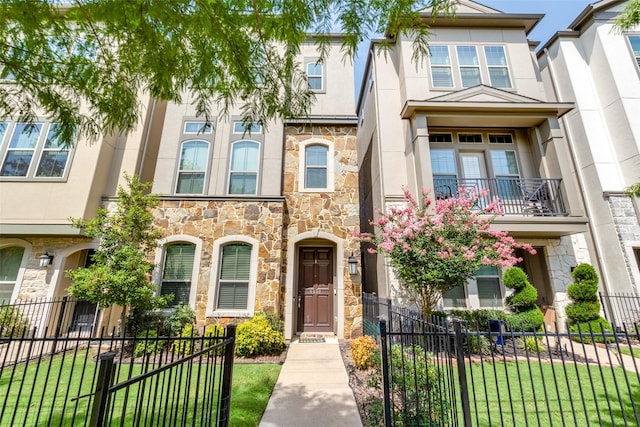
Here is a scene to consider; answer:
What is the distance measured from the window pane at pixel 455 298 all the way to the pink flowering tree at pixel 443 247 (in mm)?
1638

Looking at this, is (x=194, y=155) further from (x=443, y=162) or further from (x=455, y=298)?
(x=455, y=298)

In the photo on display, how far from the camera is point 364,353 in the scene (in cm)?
570

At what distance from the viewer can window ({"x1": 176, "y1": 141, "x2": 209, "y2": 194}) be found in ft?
29.3

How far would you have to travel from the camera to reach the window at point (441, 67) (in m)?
9.58

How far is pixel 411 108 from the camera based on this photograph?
28.8 ft

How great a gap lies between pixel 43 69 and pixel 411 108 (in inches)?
334

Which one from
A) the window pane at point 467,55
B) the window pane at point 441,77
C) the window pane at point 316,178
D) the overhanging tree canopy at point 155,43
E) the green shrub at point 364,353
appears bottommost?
the green shrub at point 364,353

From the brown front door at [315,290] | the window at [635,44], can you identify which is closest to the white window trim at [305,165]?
the brown front door at [315,290]

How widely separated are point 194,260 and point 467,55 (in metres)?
11.5

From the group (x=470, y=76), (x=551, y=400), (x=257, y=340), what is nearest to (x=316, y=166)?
(x=257, y=340)

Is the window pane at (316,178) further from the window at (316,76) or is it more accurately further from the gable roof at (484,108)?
the gable roof at (484,108)

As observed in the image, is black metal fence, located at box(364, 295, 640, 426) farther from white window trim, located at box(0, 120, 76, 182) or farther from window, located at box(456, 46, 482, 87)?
white window trim, located at box(0, 120, 76, 182)

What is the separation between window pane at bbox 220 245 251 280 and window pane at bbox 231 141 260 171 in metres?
2.65

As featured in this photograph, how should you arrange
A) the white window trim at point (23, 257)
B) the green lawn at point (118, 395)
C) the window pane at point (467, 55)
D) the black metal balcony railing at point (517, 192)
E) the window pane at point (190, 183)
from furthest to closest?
the window pane at point (467, 55) → the window pane at point (190, 183) → the black metal balcony railing at point (517, 192) → the white window trim at point (23, 257) → the green lawn at point (118, 395)
